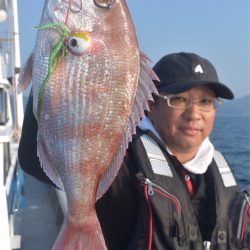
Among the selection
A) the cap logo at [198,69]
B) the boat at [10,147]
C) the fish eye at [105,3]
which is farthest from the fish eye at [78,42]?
the boat at [10,147]

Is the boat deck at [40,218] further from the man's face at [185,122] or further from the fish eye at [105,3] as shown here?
the fish eye at [105,3]

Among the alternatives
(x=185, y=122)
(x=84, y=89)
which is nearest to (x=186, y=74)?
(x=185, y=122)

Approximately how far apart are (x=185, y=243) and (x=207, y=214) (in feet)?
1.23

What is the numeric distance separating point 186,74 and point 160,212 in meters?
0.93

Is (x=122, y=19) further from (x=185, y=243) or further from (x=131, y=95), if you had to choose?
(x=185, y=243)

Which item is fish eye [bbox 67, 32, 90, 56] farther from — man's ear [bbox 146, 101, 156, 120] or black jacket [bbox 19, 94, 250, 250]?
man's ear [bbox 146, 101, 156, 120]

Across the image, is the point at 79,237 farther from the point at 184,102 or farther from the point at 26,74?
the point at 184,102

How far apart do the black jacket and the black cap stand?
Result: 44 centimetres

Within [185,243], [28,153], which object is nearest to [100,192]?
[28,153]

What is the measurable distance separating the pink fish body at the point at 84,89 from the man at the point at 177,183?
878mm

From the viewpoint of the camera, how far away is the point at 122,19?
1679 mm

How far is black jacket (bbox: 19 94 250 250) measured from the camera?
2.54 meters

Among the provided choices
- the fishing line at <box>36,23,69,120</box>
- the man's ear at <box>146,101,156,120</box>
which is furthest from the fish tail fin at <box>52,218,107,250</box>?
the man's ear at <box>146,101,156,120</box>

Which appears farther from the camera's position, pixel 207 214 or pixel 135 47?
pixel 207 214
